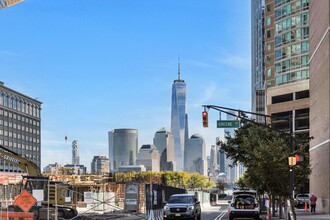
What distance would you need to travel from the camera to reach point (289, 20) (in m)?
97.1

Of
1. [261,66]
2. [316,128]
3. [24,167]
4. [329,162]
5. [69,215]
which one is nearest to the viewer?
[69,215]

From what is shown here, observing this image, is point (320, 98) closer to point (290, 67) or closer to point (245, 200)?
point (245, 200)

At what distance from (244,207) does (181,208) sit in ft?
15.8

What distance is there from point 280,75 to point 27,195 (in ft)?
271

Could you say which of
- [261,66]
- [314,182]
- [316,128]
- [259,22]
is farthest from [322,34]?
[259,22]

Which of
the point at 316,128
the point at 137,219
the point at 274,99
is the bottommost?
the point at 137,219

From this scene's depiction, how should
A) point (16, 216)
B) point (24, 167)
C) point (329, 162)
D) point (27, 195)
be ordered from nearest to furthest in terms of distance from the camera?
point (27, 195) → point (16, 216) → point (24, 167) → point (329, 162)

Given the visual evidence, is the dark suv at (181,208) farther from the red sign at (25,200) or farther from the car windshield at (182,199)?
the red sign at (25,200)

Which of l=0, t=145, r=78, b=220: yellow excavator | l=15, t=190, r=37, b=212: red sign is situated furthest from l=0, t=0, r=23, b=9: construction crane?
l=15, t=190, r=37, b=212: red sign

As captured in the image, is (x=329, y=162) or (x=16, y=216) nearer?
(x=16, y=216)

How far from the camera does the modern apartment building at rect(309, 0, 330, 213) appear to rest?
157 feet

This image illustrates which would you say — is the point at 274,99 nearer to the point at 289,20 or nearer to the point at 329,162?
the point at 289,20

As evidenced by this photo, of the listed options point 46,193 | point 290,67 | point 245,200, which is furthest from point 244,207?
point 290,67

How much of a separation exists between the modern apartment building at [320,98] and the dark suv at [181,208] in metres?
19.6
